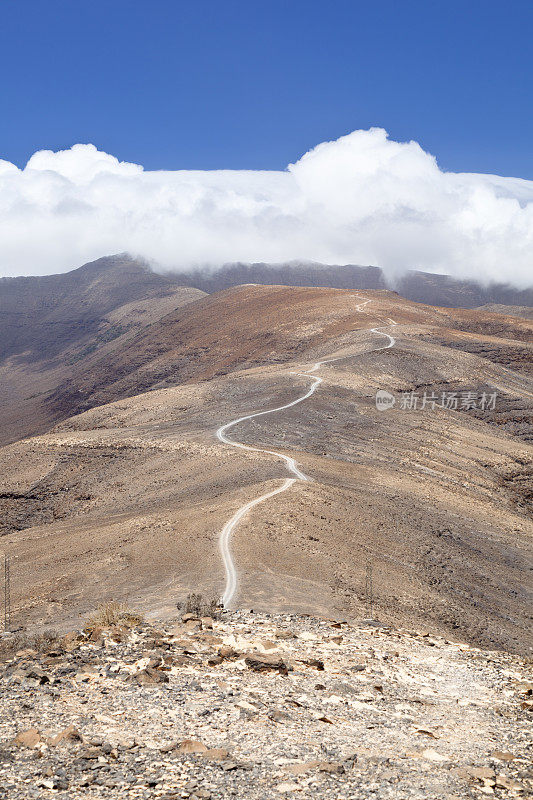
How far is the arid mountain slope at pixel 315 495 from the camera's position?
1703 cm

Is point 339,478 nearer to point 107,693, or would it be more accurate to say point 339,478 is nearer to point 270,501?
point 270,501

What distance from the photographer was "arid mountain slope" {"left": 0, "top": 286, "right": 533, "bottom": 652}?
1703cm

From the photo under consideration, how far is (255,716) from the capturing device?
8.14 metres

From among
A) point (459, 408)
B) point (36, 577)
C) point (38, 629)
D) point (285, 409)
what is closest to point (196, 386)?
point (285, 409)

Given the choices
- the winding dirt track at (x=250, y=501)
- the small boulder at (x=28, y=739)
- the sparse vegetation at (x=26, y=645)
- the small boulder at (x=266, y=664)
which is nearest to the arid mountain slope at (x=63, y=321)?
the winding dirt track at (x=250, y=501)

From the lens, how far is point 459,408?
168 ft

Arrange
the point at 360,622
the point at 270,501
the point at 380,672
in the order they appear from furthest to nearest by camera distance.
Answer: the point at 270,501 → the point at 360,622 → the point at 380,672

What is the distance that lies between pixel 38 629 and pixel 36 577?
18.8ft

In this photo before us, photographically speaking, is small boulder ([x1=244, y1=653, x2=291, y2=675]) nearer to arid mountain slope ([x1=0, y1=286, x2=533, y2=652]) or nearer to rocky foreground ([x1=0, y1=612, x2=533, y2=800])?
rocky foreground ([x1=0, y1=612, x2=533, y2=800])

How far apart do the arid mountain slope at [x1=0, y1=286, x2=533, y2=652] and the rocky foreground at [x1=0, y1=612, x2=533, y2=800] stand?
3.53 metres

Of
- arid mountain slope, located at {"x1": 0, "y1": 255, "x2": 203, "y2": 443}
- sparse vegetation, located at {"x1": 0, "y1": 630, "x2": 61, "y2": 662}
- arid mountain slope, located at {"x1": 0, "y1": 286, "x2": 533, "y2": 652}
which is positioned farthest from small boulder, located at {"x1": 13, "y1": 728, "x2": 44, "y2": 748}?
arid mountain slope, located at {"x1": 0, "y1": 255, "x2": 203, "y2": 443}

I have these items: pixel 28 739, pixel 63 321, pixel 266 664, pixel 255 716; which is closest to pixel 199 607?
pixel 266 664

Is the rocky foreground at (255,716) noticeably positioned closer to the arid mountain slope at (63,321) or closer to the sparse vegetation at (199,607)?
the sparse vegetation at (199,607)

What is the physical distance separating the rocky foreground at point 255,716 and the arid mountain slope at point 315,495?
353cm
